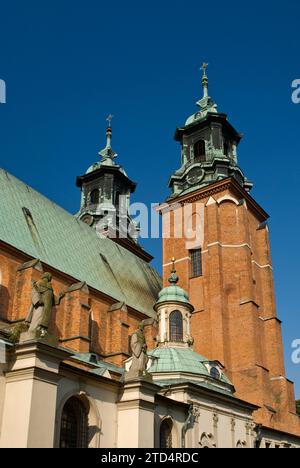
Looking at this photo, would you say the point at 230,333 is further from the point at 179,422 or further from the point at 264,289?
the point at 179,422

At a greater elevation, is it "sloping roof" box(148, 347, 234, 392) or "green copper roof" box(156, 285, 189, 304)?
"green copper roof" box(156, 285, 189, 304)

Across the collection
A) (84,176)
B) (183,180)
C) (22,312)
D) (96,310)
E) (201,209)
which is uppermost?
(84,176)

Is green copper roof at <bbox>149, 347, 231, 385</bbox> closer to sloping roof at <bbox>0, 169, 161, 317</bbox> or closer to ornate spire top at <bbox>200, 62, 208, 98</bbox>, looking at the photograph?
sloping roof at <bbox>0, 169, 161, 317</bbox>

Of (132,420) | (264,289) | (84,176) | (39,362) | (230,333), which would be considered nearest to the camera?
(39,362)

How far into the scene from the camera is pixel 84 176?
5391 cm

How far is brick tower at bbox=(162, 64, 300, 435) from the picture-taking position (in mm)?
32594

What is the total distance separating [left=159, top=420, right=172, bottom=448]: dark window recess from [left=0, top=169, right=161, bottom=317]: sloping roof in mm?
11144

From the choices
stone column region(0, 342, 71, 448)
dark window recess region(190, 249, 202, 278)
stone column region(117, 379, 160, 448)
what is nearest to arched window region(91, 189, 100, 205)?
dark window recess region(190, 249, 202, 278)

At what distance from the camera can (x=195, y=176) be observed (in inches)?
1602

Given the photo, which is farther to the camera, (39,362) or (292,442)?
(292,442)

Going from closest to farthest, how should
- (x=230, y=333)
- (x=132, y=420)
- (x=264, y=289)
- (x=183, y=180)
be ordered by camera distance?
(x=132, y=420), (x=230, y=333), (x=264, y=289), (x=183, y=180)

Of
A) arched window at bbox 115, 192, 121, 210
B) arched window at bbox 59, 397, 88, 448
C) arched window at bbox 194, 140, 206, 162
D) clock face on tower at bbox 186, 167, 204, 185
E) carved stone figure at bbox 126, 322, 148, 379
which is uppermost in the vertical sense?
arched window at bbox 115, 192, 121, 210
